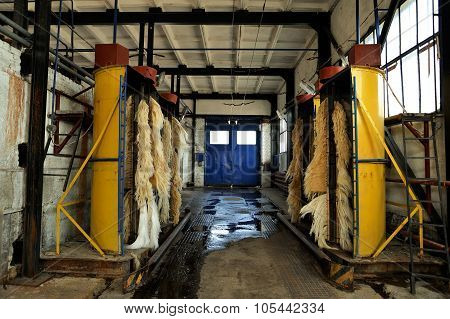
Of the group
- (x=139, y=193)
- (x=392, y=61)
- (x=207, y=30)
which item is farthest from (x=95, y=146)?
(x=207, y=30)

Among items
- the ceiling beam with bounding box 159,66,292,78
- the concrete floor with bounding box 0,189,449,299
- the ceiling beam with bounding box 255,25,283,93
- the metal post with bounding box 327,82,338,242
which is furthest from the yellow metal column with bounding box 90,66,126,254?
the ceiling beam with bounding box 159,66,292,78

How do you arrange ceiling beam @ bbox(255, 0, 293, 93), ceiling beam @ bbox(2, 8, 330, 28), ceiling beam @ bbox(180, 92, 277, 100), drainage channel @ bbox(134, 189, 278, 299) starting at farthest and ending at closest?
ceiling beam @ bbox(180, 92, 277, 100)
ceiling beam @ bbox(2, 8, 330, 28)
ceiling beam @ bbox(255, 0, 293, 93)
drainage channel @ bbox(134, 189, 278, 299)

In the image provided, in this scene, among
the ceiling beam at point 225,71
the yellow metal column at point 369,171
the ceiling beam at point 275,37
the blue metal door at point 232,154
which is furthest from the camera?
the blue metal door at point 232,154

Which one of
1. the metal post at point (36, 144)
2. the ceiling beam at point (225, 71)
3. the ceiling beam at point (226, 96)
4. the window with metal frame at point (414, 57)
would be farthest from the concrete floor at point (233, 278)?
the ceiling beam at point (226, 96)

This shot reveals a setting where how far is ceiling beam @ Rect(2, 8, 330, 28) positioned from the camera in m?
7.17

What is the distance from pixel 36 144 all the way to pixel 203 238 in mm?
3222

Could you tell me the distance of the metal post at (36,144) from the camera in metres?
3.34

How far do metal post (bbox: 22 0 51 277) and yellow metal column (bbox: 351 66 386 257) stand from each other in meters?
4.19

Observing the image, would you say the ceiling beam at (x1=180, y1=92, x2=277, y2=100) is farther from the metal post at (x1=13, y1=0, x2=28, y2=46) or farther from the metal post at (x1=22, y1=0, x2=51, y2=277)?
the metal post at (x1=22, y1=0, x2=51, y2=277)

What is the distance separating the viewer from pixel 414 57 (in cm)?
430

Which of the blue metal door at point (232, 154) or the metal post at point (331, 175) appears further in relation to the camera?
the blue metal door at point (232, 154)

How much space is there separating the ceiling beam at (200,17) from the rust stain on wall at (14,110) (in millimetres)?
4712

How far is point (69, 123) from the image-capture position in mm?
4523

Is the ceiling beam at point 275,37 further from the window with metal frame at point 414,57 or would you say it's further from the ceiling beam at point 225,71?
the window with metal frame at point 414,57
